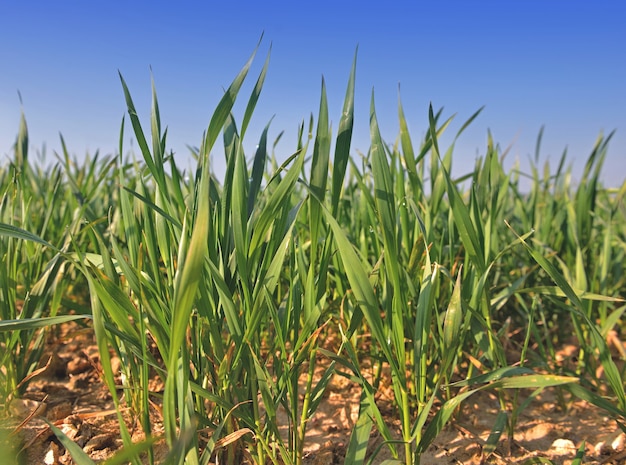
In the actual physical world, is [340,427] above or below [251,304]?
below

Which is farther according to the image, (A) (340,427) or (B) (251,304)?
(A) (340,427)

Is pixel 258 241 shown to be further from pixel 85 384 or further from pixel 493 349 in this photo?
pixel 85 384

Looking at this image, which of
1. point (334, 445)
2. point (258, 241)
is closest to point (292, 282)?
point (258, 241)

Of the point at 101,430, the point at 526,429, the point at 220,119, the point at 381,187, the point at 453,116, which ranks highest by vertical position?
the point at 453,116

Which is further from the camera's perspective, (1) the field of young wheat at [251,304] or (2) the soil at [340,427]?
(2) the soil at [340,427]

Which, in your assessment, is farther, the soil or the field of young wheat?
the soil

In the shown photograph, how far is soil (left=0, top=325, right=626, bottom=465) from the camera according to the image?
971mm

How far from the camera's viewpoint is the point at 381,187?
2.66ft

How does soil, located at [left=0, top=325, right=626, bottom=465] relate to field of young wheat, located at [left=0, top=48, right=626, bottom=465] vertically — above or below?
below

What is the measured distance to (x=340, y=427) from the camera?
110 centimetres

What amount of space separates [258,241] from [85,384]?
2.70 ft

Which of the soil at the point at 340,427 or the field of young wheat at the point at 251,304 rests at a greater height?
the field of young wheat at the point at 251,304

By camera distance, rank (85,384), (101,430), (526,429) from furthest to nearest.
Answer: (85,384) → (526,429) → (101,430)

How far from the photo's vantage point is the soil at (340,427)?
97 centimetres
